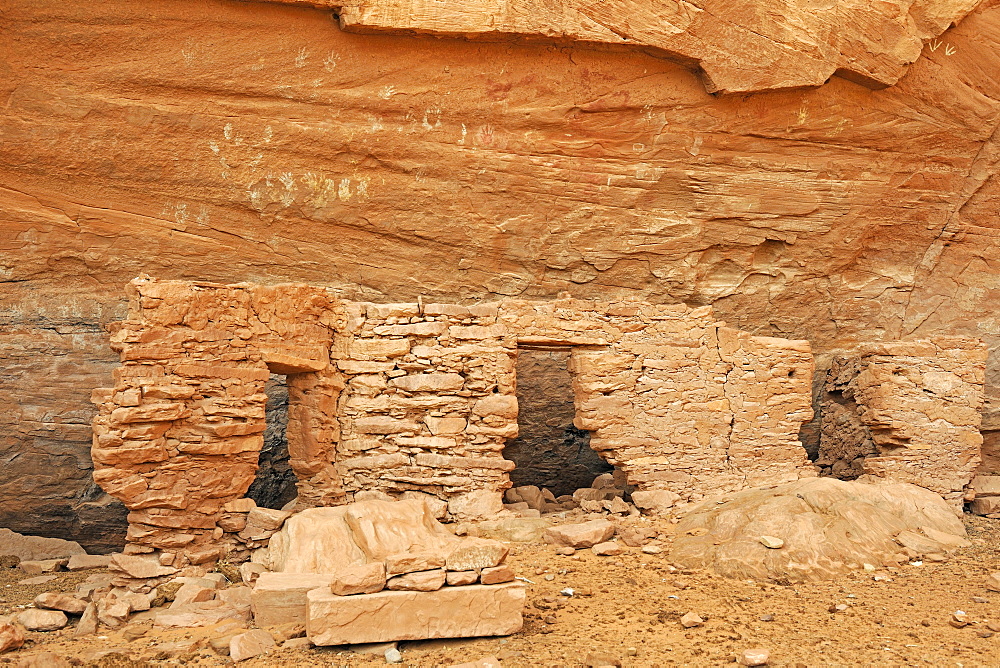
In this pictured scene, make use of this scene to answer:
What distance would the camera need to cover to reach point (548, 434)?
10.5 metres

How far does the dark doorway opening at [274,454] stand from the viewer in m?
9.46

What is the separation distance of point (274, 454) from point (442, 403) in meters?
3.00

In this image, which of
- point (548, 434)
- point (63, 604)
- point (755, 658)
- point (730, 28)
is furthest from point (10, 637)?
point (730, 28)

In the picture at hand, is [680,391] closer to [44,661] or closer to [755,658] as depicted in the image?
[755,658]

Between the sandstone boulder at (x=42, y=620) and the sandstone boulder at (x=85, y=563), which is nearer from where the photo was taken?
the sandstone boulder at (x=42, y=620)

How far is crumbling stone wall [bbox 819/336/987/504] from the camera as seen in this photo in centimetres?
870

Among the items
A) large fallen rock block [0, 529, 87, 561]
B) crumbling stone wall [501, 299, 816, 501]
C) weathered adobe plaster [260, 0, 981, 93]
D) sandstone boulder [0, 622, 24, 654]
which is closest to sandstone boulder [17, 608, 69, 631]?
sandstone boulder [0, 622, 24, 654]

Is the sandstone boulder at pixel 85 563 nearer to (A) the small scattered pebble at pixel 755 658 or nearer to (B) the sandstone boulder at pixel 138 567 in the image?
(B) the sandstone boulder at pixel 138 567

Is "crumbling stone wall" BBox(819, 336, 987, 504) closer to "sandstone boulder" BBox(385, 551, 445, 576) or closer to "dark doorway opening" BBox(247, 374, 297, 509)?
"sandstone boulder" BBox(385, 551, 445, 576)

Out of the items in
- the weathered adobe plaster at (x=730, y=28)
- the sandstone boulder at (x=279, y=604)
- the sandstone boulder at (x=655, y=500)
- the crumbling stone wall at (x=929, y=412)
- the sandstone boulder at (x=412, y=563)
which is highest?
the weathered adobe plaster at (x=730, y=28)

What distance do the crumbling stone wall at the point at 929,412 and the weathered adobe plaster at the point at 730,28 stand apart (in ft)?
10.5

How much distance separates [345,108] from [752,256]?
5.26m

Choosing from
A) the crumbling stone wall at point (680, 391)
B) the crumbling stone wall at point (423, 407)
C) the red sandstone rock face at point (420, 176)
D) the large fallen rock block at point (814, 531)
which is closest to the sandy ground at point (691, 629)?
the large fallen rock block at point (814, 531)

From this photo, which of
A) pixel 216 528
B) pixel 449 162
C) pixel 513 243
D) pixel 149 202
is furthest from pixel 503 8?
pixel 216 528
